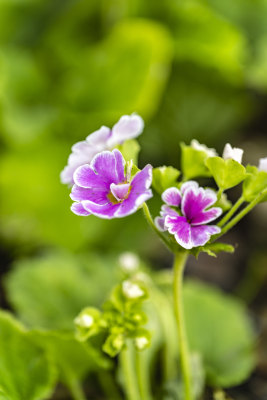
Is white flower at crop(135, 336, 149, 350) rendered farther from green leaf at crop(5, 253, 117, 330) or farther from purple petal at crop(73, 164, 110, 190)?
green leaf at crop(5, 253, 117, 330)

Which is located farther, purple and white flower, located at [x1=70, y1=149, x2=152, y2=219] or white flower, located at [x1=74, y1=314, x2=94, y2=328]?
white flower, located at [x1=74, y1=314, x2=94, y2=328]

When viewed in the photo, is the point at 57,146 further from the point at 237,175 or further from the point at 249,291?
the point at 237,175

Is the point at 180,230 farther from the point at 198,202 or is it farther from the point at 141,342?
the point at 141,342

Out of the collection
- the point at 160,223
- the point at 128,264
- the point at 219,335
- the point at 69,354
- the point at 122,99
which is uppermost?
the point at 160,223

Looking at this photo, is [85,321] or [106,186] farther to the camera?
[85,321]

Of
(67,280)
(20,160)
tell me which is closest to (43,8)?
(20,160)

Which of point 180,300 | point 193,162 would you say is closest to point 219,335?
point 180,300

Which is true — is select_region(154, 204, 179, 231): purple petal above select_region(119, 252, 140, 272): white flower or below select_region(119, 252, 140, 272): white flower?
above

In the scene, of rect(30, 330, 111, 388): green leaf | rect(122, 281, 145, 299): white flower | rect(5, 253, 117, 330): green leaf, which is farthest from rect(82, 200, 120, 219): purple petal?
rect(5, 253, 117, 330): green leaf
